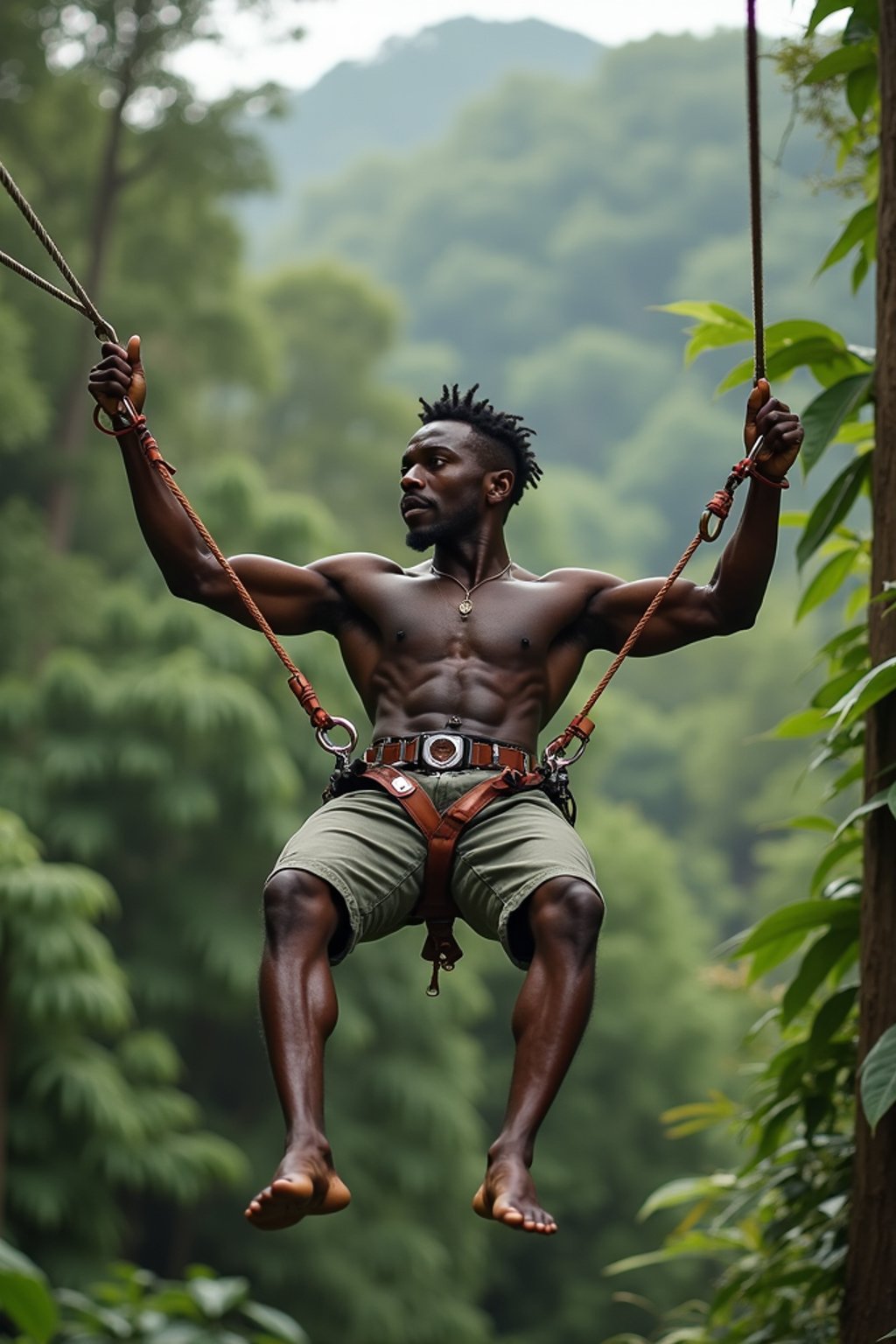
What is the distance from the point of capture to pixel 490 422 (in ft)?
11.4

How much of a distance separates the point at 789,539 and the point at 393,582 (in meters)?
36.1

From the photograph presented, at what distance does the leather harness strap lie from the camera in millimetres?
3113

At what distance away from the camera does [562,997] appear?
9.34 feet

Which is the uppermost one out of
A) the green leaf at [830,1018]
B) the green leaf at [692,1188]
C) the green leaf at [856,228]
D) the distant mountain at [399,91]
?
the distant mountain at [399,91]

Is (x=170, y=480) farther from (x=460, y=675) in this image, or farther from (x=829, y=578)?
(x=829, y=578)

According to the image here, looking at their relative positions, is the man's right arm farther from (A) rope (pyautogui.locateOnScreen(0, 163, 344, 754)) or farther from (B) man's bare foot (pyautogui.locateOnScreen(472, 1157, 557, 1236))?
(B) man's bare foot (pyautogui.locateOnScreen(472, 1157, 557, 1236))

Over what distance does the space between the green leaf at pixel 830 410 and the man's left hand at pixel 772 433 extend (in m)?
0.38

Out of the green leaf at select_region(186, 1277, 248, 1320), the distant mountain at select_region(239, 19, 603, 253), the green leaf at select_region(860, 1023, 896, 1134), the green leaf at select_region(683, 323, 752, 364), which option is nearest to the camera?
the green leaf at select_region(860, 1023, 896, 1134)

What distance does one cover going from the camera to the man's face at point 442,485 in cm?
336

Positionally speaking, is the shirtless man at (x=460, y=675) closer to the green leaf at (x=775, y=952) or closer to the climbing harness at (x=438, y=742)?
the climbing harness at (x=438, y=742)

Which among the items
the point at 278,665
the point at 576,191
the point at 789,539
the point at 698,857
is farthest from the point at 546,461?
the point at 278,665

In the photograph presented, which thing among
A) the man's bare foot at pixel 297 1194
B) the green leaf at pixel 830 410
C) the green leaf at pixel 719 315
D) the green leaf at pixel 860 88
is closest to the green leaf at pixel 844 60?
the green leaf at pixel 860 88

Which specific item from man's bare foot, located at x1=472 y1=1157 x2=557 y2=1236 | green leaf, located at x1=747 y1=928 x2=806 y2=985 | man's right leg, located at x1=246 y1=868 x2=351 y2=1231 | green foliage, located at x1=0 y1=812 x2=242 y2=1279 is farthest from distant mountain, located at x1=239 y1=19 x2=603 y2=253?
man's bare foot, located at x1=472 y1=1157 x2=557 y2=1236

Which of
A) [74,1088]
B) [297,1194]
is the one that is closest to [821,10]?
[297,1194]
